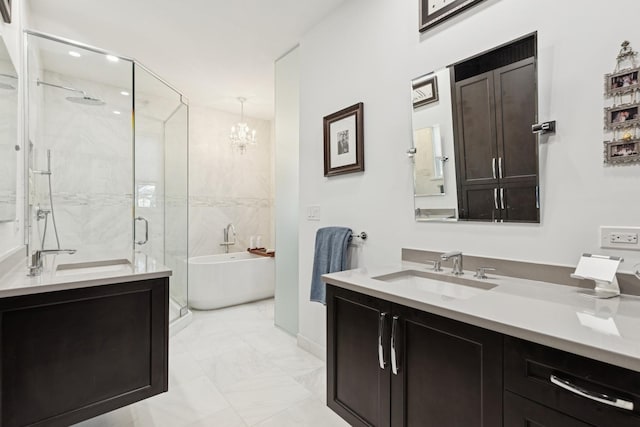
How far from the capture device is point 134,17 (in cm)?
250

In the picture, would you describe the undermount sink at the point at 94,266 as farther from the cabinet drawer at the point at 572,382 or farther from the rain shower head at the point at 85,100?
the rain shower head at the point at 85,100

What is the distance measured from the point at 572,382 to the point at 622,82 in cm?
107

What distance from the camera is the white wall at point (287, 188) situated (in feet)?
9.80

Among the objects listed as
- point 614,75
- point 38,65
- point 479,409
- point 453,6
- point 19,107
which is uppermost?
point 38,65

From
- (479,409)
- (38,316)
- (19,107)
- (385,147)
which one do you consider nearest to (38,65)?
(19,107)

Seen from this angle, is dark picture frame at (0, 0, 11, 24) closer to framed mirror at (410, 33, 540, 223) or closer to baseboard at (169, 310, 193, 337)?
framed mirror at (410, 33, 540, 223)

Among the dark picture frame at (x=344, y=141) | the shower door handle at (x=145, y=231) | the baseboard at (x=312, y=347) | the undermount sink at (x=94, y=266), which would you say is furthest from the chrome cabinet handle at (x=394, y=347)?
the shower door handle at (x=145, y=231)

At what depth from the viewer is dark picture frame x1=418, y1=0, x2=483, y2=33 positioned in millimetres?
1599

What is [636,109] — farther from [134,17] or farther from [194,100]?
[194,100]

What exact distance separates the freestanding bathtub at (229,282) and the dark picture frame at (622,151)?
355 cm

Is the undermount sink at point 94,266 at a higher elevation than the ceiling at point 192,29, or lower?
lower

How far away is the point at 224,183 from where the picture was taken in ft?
15.8

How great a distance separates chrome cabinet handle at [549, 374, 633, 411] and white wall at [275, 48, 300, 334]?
2353mm

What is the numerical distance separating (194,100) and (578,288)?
4.63 meters
